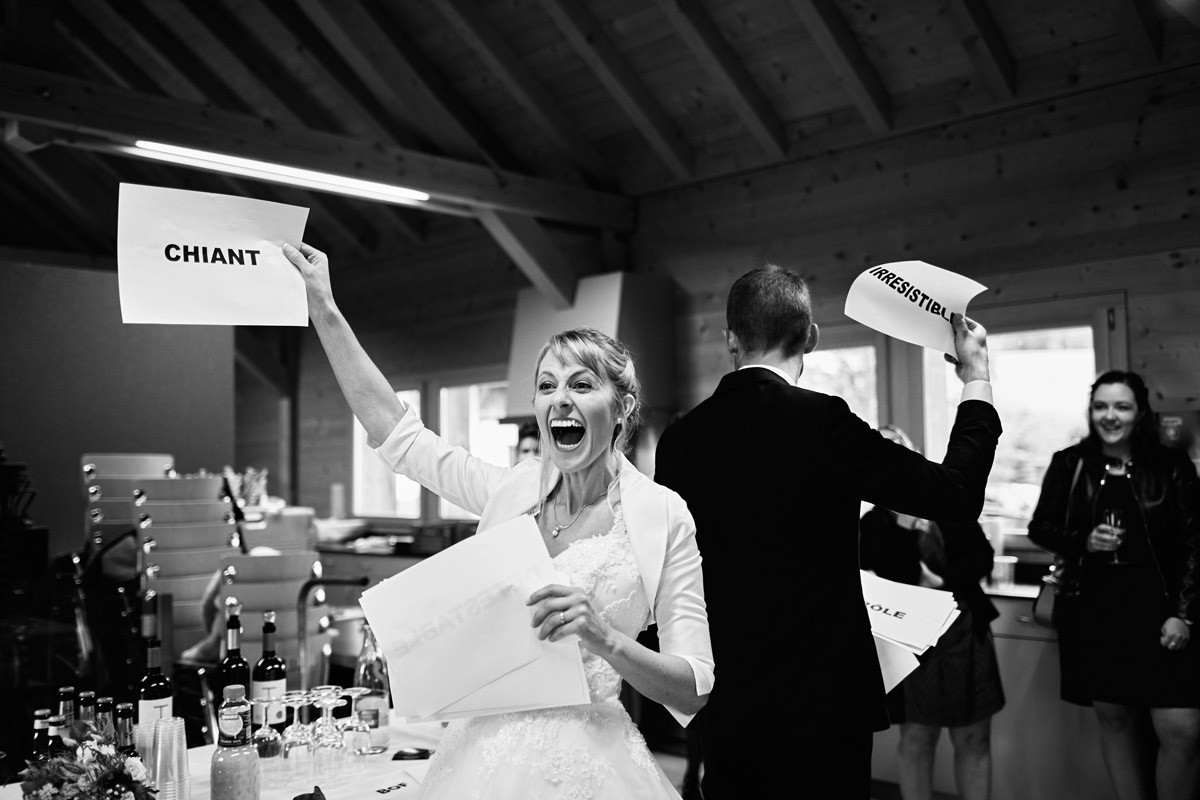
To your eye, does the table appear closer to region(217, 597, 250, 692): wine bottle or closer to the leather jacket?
region(217, 597, 250, 692): wine bottle

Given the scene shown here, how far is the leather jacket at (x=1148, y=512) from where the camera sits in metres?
3.66

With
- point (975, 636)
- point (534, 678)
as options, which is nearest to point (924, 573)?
point (975, 636)

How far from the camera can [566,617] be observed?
1362mm

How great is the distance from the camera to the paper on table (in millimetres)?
2211

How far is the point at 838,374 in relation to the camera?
5930 millimetres

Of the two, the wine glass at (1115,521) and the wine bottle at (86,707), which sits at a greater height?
the wine glass at (1115,521)

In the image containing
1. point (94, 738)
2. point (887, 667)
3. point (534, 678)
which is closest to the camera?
point (534, 678)

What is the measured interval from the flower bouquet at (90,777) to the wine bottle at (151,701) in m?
0.29

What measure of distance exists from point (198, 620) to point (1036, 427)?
403cm

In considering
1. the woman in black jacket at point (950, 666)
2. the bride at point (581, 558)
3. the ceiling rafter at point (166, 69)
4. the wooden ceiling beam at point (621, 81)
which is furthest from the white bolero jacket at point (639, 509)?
the ceiling rafter at point (166, 69)

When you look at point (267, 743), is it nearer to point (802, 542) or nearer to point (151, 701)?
point (151, 701)

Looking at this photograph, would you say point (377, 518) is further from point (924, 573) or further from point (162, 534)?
point (924, 573)

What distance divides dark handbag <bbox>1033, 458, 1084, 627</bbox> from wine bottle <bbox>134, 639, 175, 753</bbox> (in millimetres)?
3080

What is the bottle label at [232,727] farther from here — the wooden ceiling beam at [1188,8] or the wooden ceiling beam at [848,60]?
the wooden ceiling beam at [1188,8]
